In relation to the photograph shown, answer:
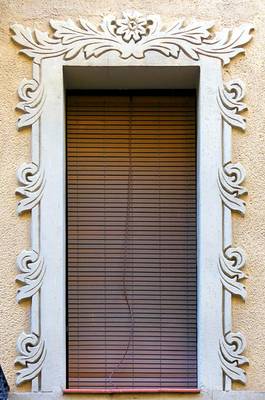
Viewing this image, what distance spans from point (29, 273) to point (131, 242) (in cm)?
100

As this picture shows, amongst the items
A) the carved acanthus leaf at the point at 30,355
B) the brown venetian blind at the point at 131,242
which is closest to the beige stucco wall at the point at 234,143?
the carved acanthus leaf at the point at 30,355

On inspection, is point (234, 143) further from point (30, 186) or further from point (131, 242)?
point (30, 186)

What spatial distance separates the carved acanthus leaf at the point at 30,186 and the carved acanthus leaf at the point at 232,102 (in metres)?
1.66

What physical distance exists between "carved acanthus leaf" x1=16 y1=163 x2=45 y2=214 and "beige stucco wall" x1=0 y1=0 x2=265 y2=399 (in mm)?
77

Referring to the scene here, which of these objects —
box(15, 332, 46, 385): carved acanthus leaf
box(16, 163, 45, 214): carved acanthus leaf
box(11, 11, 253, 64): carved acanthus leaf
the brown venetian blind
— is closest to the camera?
box(15, 332, 46, 385): carved acanthus leaf

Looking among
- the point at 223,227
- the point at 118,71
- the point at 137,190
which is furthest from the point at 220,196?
the point at 118,71

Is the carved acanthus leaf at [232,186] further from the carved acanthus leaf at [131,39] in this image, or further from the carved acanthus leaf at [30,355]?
the carved acanthus leaf at [30,355]

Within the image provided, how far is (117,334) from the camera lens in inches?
305

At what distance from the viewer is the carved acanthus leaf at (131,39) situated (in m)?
7.58

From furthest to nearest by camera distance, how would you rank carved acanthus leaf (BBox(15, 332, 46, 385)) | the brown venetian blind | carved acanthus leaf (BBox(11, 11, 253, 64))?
the brown venetian blind → carved acanthus leaf (BBox(11, 11, 253, 64)) → carved acanthus leaf (BBox(15, 332, 46, 385))

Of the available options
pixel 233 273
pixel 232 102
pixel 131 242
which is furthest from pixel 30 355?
pixel 232 102

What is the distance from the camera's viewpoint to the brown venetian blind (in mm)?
7714

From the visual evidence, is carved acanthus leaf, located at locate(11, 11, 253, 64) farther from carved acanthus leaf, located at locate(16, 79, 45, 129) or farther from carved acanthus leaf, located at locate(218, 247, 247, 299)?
carved acanthus leaf, located at locate(218, 247, 247, 299)

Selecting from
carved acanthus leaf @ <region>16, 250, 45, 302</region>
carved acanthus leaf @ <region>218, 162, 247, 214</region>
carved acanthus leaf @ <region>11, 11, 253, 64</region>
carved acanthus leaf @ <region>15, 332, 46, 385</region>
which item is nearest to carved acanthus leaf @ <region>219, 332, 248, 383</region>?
carved acanthus leaf @ <region>218, 162, 247, 214</region>
